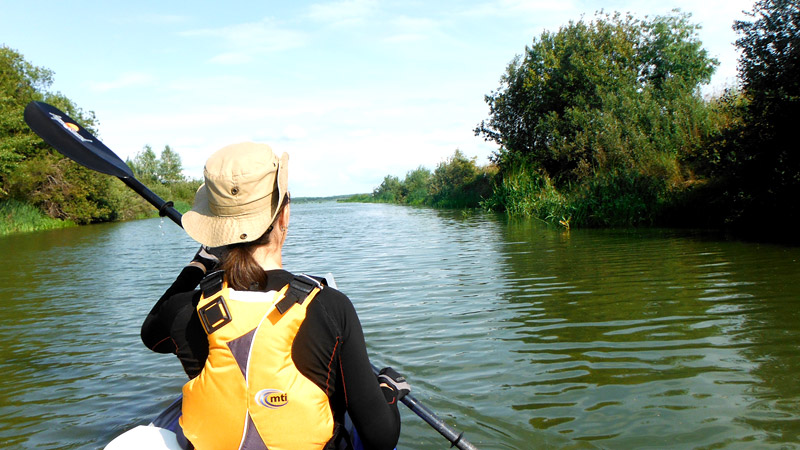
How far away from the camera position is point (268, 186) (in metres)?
2.07

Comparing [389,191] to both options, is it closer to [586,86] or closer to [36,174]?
[36,174]

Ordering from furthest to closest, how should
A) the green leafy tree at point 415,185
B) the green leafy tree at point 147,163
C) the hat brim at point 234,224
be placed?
the green leafy tree at point 147,163 → the green leafy tree at point 415,185 → the hat brim at point 234,224

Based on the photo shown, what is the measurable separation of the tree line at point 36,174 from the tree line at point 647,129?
77.3ft

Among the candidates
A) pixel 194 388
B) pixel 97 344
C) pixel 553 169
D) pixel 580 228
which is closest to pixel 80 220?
pixel 553 169

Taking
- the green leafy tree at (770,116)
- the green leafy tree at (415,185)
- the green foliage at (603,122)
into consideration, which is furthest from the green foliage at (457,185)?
the green leafy tree at (770,116)

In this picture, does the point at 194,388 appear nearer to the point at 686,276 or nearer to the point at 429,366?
the point at 429,366

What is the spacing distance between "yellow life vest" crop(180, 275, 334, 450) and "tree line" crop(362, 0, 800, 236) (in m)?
12.7

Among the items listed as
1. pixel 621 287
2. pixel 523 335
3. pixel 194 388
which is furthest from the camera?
pixel 621 287

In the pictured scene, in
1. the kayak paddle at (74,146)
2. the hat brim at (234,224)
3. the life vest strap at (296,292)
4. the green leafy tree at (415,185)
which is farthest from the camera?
the green leafy tree at (415,185)

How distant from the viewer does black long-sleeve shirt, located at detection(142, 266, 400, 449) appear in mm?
1946

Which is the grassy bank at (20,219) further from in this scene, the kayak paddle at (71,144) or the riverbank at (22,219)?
the kayak paddle at (71,144)

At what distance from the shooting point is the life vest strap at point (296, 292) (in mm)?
1906

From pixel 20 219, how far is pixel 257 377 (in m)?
33.5

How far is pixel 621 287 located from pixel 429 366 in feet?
13.1
